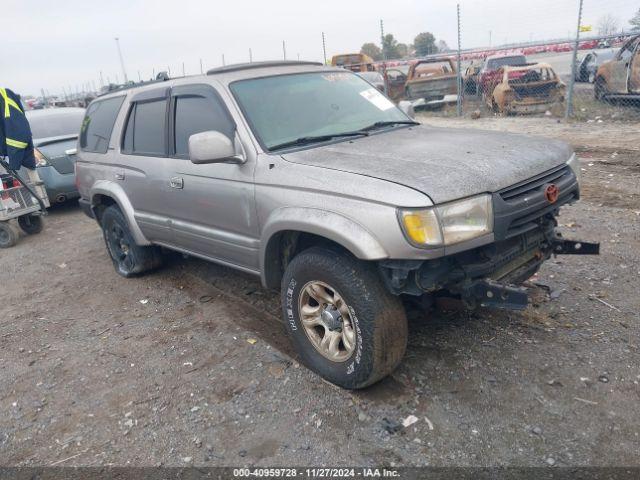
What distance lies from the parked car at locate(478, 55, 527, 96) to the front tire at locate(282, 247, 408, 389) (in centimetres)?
1258

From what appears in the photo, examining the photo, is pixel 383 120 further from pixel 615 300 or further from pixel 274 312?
pixel 615 300

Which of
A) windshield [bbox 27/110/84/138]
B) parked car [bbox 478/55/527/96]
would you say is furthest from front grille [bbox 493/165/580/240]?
parked car [bbox 478/55/527/96]

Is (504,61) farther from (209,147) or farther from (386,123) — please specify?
(209,147)

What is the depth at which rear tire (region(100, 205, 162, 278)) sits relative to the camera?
513 cm

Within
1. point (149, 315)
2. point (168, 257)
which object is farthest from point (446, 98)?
point (149, 315)

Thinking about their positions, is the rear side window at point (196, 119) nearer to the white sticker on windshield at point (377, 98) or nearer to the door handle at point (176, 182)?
the door handle at point (176, 182)

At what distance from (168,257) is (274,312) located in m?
1.99

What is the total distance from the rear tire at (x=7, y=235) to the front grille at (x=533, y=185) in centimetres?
688

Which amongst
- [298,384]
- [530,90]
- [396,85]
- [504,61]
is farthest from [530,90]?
[298,384]

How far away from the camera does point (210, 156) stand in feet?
10.5

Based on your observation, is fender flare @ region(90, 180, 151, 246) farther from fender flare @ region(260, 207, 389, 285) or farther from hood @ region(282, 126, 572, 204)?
hood @ region(282, 126, 572, 204)

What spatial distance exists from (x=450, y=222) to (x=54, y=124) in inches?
331

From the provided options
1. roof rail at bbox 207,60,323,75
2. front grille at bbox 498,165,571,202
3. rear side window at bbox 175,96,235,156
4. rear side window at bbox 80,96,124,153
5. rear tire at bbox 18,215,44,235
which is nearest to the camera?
front grille at bbox 498,165,571,202

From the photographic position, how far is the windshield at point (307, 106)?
3.54 m
